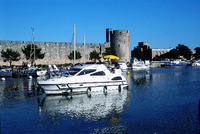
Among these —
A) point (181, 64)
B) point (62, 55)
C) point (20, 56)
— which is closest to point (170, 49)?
point (181, 64)

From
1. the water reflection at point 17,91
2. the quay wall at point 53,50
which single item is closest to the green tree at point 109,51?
the quay wall at point 53,50

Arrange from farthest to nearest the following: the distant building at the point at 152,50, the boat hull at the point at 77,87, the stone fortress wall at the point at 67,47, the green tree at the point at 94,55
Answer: the distant building at the point at 152,50 → the green tree at the point at 94,55 → the stone fortress wall at the point at 67,47 → the boat hull at the point at 77,87

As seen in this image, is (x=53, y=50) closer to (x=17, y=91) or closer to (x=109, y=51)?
(x=109, y=51)

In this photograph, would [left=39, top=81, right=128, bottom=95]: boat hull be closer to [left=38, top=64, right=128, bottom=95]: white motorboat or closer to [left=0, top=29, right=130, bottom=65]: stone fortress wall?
[left=38, top=64, right=128, bottom=95]: white motorboat

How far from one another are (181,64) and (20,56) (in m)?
39.0

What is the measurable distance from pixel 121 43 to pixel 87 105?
1557 inches

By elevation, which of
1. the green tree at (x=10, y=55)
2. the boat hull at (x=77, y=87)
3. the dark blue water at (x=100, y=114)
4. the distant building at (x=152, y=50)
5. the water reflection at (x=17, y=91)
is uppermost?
the distant building at (x=152, y=50)

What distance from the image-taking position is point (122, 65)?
42.2m

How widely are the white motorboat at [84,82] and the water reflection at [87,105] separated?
351mm

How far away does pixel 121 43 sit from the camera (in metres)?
51.2

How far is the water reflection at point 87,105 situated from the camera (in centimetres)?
1052

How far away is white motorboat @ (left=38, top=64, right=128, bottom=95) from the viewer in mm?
14312

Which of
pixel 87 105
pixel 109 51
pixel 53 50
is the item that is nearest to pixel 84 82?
pixel 87 105

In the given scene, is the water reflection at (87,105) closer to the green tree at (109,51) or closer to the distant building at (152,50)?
the green tree at (109,51)
